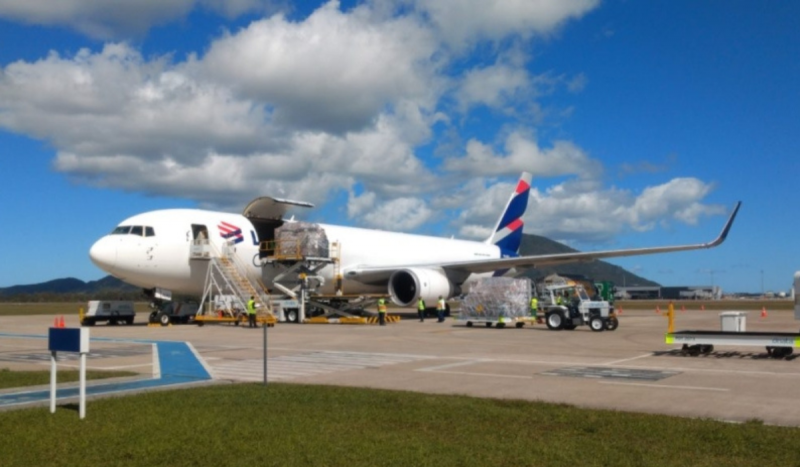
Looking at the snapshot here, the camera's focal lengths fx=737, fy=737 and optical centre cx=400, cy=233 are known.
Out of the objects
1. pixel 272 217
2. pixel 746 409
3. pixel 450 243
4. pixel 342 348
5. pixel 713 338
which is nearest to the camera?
pixel 746 409

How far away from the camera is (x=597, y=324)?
86.4 feet

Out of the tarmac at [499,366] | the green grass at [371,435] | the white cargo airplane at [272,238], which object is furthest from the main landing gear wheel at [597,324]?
the green grass at [371,435]

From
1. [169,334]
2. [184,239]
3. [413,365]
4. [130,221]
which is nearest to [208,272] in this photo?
[184,239]

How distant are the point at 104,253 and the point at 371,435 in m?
23.3

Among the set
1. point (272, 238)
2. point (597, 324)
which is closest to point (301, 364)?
point (597, 324)

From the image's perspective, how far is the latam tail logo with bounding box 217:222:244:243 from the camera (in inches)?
1231

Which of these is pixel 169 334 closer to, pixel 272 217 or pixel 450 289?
pixel 272 217

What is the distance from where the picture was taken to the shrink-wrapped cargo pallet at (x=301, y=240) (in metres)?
32.2

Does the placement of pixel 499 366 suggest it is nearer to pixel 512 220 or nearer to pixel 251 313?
pixel 251 313

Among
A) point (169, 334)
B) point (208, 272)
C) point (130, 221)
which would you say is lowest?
point (169, 334)

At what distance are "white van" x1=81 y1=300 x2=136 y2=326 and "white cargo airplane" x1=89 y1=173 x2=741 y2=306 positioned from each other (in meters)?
2.38

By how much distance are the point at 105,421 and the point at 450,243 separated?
37195 mm

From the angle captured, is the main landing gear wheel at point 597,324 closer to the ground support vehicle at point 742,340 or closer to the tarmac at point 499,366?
the tarmac at point 499,366

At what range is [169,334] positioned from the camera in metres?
24.6
